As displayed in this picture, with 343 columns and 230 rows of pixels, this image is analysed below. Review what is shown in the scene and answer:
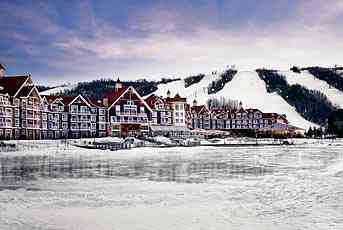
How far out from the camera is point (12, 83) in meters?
77.0

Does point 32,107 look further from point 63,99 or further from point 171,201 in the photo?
point 171,201

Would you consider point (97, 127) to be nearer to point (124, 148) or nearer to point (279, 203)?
point (124, 148)

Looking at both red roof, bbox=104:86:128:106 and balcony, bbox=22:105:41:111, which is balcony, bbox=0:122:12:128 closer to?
balcony, bbox=22:105:41:111

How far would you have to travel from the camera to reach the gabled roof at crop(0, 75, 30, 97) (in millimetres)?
74713

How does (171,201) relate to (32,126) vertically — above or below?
below

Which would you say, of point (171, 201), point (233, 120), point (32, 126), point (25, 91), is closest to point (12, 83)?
point (25, 91)

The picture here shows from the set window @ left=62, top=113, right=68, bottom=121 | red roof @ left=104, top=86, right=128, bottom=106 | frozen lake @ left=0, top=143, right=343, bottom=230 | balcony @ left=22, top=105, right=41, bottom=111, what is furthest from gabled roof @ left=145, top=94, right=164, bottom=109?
frozen lake @ left=0, top=143, right=343, bottom=230

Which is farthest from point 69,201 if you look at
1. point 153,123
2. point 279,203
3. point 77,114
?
point 153,123

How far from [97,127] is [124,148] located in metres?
30.4

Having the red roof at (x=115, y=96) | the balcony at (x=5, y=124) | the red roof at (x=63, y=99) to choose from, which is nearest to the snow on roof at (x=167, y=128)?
the red roof at (x=115, y=96)

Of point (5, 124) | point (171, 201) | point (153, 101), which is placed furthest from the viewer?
point (153, 101)

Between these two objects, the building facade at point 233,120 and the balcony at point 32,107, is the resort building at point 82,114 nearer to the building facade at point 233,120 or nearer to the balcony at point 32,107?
the balcony at point 32,107

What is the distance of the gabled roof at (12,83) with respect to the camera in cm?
7471

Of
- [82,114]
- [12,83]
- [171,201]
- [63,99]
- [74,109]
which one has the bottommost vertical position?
[171,201]
